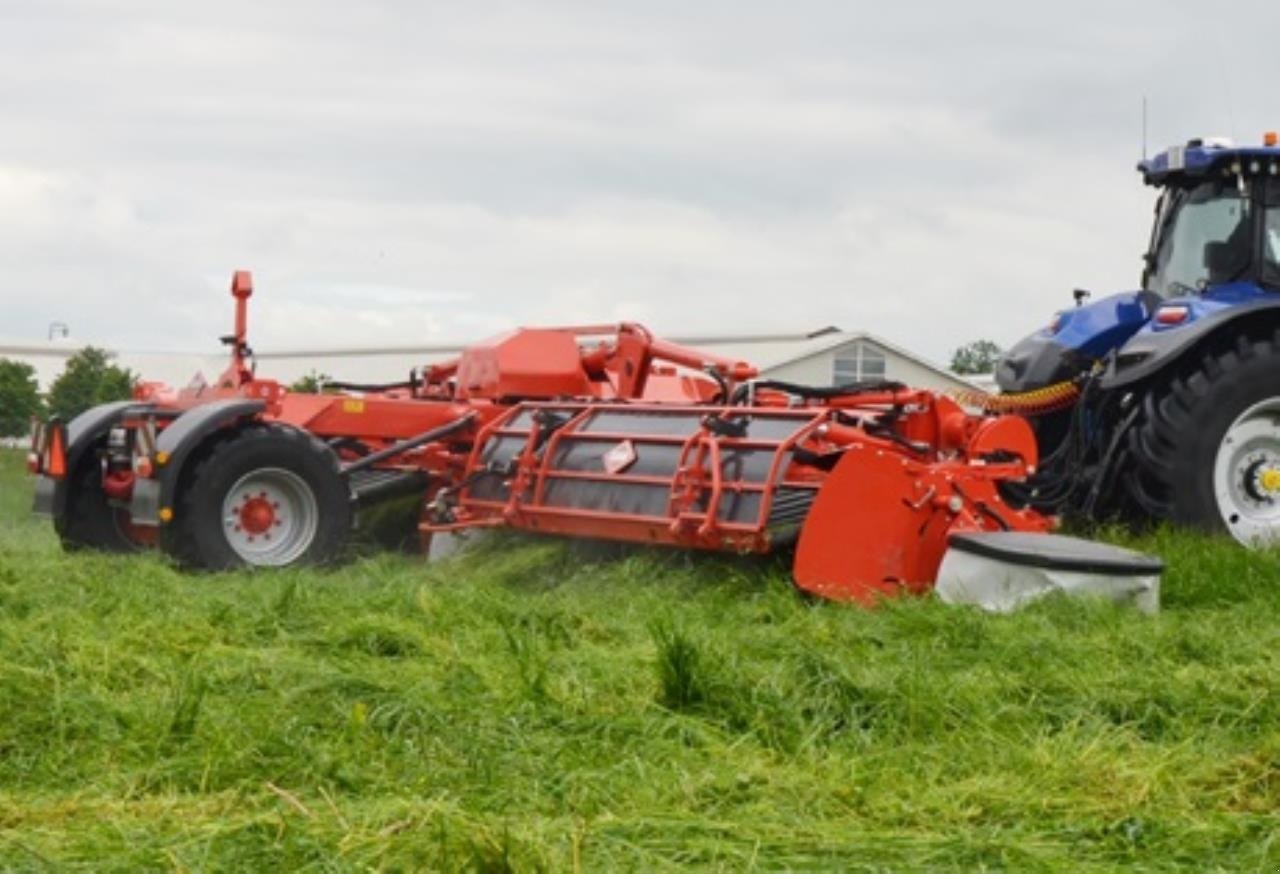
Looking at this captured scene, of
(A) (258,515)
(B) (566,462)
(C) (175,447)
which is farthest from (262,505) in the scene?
(B) (566,462)

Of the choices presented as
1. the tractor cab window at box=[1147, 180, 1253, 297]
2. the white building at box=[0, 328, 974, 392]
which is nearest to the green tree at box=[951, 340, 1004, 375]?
the white building at box=[0, 328, 974, 392]

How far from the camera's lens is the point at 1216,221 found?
10.9 metres

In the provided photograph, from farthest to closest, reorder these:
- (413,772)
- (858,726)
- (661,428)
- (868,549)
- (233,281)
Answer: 1. (233,281)
2. (661,428)
3. (868,549)
4. (858,726)
5. (413,772)

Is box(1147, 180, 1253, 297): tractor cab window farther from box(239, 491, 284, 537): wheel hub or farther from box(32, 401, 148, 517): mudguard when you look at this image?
box(32, 401, 148, 517): mudguard

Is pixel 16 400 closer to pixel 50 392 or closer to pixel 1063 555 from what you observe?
pixel 50 392

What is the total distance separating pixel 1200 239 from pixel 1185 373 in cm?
136

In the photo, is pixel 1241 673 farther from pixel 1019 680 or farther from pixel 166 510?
pixel 166 510

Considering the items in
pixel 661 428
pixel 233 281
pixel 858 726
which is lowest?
pixel 858 726

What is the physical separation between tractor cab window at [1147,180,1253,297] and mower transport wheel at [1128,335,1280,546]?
80cm

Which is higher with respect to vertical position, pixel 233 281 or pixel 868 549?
pixel 233 281

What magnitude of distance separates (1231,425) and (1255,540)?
0.55m

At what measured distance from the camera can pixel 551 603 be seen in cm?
791

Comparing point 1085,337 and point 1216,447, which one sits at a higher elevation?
point 1085,337

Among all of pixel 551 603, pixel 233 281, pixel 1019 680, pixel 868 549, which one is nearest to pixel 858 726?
pixel 1019 680
